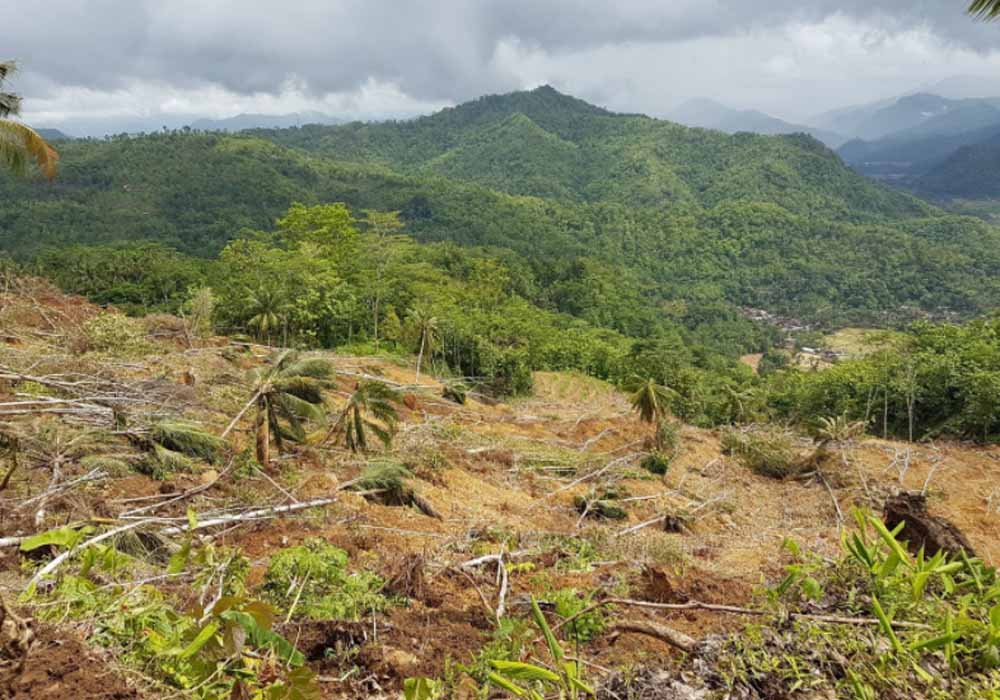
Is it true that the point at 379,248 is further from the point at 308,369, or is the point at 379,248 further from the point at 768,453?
the point at 308,369

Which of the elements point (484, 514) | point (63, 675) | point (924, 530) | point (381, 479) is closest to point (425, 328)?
point (484, 514)

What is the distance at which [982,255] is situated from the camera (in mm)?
92250

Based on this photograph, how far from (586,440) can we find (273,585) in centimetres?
1508

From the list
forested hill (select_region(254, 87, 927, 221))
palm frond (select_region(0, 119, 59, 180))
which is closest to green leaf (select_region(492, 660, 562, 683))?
palm frond (select_region(0, 119, 59, 180))

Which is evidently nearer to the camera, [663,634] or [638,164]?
[663,634]

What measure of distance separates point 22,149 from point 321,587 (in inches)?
411

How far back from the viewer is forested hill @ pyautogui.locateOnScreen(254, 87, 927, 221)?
136 m

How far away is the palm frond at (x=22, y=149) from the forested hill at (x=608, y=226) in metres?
53.2

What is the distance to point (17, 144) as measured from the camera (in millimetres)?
9828

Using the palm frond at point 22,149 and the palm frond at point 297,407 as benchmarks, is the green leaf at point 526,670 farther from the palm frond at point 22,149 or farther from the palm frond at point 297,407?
the palm frond at point 22,149

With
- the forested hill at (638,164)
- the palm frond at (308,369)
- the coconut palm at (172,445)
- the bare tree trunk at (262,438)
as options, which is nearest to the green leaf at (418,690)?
the coconut palm at (172,445)

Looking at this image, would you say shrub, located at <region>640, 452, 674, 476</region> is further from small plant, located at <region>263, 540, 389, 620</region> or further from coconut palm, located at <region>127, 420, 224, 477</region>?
small plant, located at <region>263, 540, 389, 620</region>

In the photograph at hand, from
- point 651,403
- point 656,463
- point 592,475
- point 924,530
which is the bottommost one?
point 656,463

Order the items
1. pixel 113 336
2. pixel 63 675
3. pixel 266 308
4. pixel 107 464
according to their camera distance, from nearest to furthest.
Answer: pixel 63 675
pixel 107 464
pixel 113 336
pixel 266 308
